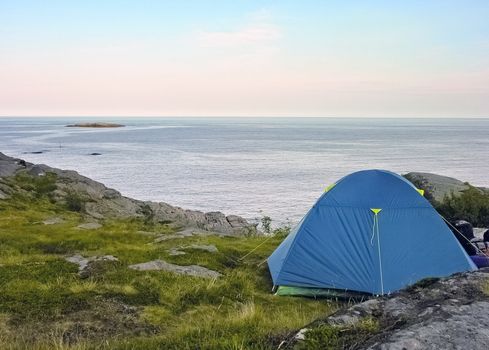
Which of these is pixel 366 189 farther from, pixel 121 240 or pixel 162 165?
pixel 162 165

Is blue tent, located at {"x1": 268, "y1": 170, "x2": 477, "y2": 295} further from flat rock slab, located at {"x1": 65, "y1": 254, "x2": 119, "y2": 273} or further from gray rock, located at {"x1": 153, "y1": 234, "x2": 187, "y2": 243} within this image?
gray rock, located at {"x1": 153, "y1": 234, "x2": 187, "y2": 243}

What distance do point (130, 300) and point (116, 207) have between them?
2375 centimetres

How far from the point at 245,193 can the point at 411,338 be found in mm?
47716

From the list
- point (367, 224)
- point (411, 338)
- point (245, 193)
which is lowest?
point (245, 193)

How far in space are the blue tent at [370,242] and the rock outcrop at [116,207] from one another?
16.8 metres

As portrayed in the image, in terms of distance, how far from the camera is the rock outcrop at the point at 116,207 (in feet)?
95.1

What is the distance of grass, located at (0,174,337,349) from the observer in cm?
524

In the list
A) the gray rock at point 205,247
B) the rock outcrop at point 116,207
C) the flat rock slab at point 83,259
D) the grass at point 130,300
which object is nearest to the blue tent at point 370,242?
the grass at point 130,300

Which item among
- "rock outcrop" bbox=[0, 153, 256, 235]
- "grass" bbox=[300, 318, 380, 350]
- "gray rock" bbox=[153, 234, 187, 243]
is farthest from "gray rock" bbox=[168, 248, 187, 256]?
"rock outcrop" bbox=[0, 153, 256, 235]

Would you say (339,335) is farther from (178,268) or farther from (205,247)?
(205,247)

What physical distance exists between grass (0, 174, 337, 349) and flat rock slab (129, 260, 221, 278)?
328mm

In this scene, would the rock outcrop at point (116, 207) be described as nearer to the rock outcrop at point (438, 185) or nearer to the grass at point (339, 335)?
the rock outcrop at point (438, 185)

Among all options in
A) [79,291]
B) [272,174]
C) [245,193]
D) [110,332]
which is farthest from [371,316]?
[272,174]

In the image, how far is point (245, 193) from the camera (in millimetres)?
51031
